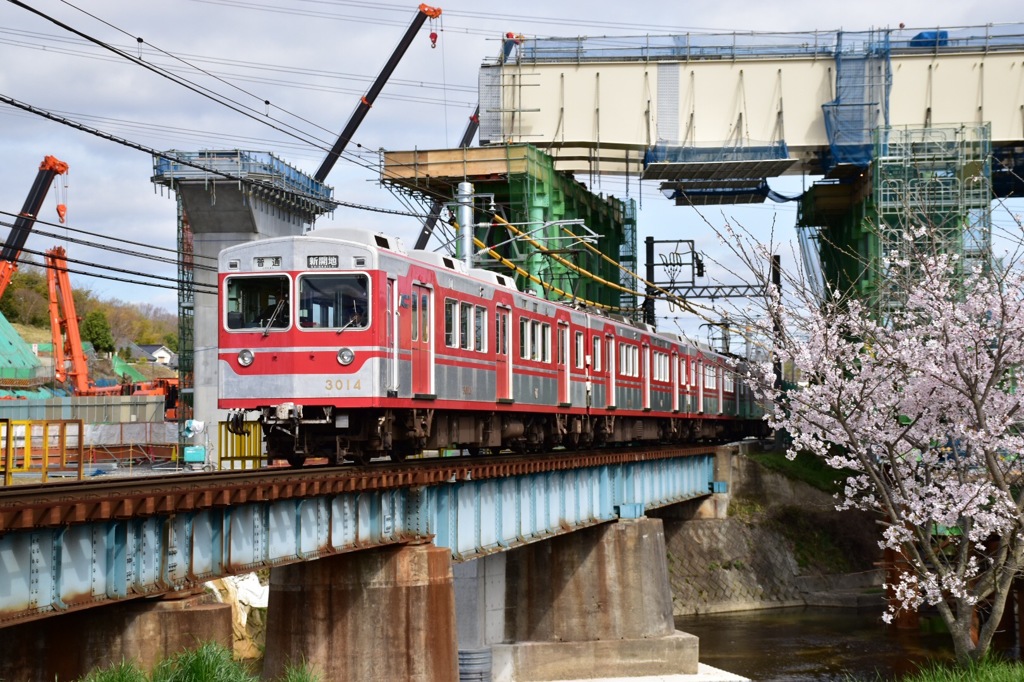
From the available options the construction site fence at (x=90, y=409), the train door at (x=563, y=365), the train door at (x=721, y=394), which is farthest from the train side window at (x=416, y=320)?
the construction site fence at (x=90, y=409)

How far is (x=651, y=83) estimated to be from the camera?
48375mm

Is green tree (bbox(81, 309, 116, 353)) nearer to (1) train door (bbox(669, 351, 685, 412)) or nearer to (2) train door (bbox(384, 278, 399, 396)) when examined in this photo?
(1) train door (bbox(669, 351, 685, 412))

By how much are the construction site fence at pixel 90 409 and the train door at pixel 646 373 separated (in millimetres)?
22817

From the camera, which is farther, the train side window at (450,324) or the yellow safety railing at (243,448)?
the yellow safety railing at (243,448)

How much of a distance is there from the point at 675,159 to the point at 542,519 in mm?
23803

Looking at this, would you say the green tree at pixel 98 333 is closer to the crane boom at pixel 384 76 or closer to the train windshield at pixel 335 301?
the crane boom at pixel 384 76

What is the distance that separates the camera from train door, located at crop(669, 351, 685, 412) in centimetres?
4081

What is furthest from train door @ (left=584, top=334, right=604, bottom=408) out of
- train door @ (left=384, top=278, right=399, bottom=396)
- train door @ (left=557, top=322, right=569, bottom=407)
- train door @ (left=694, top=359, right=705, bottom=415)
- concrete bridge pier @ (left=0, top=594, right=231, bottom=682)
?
concrete bridge pier @ (left=0, top=594, right=231, bottom=682)

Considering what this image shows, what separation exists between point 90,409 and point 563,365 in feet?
Result: 112

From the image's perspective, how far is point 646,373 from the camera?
122 feet

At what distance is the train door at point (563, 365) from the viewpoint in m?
28.4

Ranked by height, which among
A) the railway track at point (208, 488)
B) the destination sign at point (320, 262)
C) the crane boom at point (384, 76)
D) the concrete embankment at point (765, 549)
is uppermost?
the crane boom at point (384, 76)

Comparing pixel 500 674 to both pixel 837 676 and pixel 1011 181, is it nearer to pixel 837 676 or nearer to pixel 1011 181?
pixel 837 676

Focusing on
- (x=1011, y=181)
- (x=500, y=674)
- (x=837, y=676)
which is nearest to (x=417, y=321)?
(x=500, y=674)
